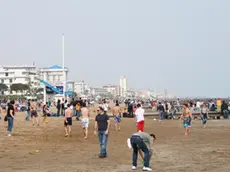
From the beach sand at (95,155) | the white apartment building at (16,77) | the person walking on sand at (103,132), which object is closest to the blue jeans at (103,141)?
the person walking on sand at (103,132)

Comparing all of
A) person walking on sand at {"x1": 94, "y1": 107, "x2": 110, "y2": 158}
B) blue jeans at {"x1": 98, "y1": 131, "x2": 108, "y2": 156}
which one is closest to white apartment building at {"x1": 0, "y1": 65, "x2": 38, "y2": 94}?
person walking on sand at {"x1": 94, "y1": 107, "x2": 110, "y2": 158}

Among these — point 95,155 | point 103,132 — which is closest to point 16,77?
point 95,155

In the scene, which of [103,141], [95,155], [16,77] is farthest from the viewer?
[16,77]

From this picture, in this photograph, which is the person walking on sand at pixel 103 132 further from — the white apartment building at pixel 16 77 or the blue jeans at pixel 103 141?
the white apartment building at pixel 16 77

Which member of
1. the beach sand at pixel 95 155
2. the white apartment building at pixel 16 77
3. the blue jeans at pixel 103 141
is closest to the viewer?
the beach sand at pixel 95 155

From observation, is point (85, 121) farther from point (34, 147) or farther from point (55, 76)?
point (55, 76)

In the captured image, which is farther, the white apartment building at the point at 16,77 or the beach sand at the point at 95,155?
the white apartment building at the point at 16,77

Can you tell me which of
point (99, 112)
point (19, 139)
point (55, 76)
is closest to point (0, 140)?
point (19, 139)

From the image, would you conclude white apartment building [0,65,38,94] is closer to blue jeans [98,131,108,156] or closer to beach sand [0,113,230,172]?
beach sand [0,113,230,172]

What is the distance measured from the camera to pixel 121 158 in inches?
498

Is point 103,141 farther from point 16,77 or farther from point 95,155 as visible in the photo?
point 16,77

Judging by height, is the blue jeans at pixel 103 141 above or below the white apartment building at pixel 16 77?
below

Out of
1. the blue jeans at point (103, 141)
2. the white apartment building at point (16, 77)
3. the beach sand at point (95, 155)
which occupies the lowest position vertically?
the beach sand at point (95, 155)

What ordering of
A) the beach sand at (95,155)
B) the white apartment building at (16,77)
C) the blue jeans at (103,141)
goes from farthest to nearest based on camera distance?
the white apartment building at (16,77) < the blue jeans at (103,141) < the beach sand at (95,155)
